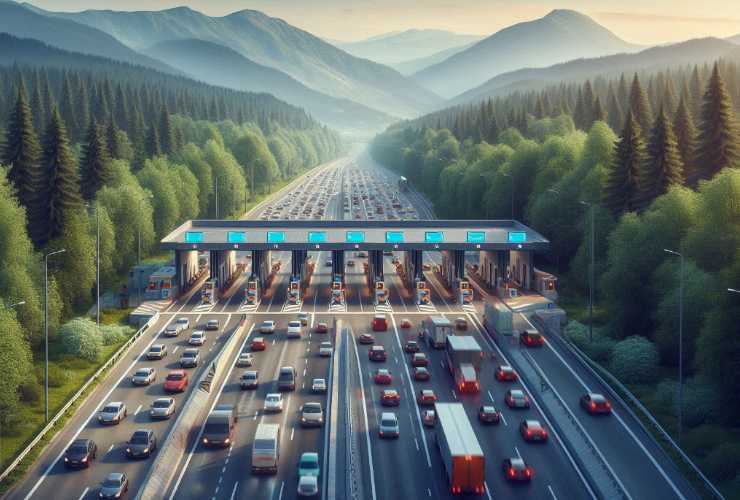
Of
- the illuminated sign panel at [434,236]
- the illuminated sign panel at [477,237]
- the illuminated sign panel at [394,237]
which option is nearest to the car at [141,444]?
the illuminated sign panel at [394,237]

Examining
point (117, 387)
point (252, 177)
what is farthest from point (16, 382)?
point (252, 177)

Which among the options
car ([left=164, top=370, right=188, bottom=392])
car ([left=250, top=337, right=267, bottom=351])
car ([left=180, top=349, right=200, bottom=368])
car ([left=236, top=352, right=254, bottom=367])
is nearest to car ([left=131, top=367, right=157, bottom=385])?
car ([left=164, top=370, right=188, bottom=392])

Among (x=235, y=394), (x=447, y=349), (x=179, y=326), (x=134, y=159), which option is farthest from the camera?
(x=134, y=159)

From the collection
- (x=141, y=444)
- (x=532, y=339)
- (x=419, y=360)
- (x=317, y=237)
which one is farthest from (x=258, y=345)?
(x=317, y=237)

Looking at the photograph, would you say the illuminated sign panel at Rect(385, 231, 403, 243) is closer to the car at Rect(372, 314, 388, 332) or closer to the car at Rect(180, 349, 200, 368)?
the car at Rect(372, 314, 388, 332)

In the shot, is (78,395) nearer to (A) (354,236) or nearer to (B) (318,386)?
(B) (318,386)

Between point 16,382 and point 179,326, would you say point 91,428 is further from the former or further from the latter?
point 179,326
